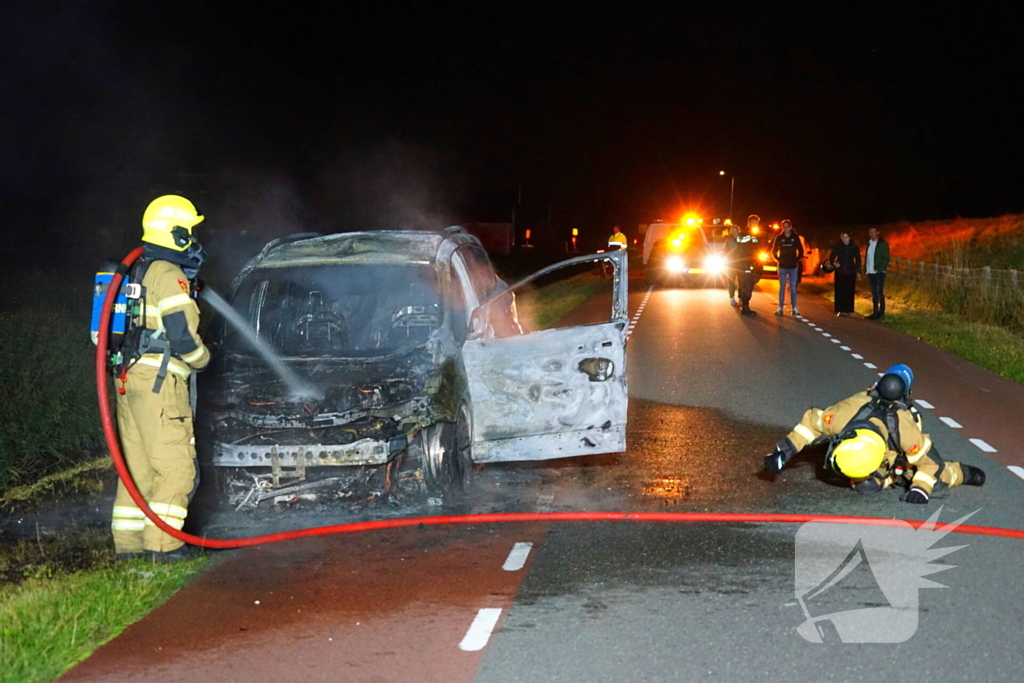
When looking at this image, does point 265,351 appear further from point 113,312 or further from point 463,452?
point 113,312

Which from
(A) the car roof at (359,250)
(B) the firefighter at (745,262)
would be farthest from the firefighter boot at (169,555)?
(B) the firefighter at (745,262)

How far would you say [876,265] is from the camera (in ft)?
75.3

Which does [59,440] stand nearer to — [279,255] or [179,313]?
[279,255]

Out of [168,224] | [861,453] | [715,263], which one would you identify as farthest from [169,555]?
[715,263]

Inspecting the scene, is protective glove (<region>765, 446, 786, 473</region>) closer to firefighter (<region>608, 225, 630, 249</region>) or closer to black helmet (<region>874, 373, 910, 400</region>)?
black helmet (<region>874, 373, 910, 400</region>)

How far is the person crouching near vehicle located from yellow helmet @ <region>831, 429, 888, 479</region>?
15.8 m

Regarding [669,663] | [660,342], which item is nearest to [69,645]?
[669,663]

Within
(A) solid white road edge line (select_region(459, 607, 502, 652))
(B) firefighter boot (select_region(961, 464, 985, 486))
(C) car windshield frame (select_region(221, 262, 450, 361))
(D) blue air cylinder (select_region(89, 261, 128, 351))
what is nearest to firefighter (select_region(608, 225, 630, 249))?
(C) car windshield frame (select_region(221, 262, 450, 361))

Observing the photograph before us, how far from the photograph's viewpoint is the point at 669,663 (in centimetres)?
493

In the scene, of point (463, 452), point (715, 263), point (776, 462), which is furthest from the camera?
point (715, 263)

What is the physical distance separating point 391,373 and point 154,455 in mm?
1813

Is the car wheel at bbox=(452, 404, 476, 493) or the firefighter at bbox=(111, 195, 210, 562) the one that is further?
the car wheel at bbox=(452, 404, 476, 493)

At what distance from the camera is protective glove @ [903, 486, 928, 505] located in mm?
7738

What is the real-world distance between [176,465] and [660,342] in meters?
13.1
